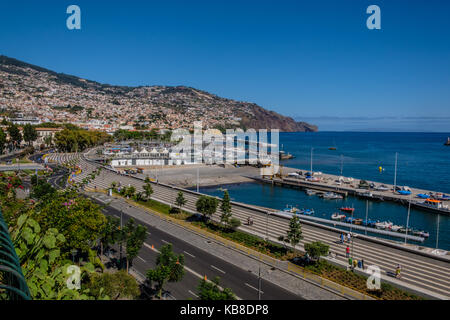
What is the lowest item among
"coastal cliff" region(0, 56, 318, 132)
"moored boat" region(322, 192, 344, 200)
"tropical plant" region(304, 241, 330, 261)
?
"moored boat" region(322, 192, 344, 200)

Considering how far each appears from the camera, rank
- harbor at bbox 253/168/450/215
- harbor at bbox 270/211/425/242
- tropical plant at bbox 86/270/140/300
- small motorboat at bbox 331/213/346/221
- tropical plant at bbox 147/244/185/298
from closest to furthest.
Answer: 1. tropical plant at bbox 86/270/140/300
2. tropical plant at bbox 147/244/185/298
3. harbor at bbox 270/211/425/242
4. small motorboat at bbox 331/213/346/221
5. harbor at bbox 253/168/450/215

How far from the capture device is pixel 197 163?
59.2 meters

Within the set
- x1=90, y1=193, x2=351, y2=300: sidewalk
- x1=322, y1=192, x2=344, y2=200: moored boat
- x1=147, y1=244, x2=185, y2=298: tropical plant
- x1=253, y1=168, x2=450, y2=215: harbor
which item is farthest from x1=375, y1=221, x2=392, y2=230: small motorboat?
x1=147, y1=244, x2=185, y2=298: tropical plant

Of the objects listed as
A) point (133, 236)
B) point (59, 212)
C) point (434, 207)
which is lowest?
point (434, 207)

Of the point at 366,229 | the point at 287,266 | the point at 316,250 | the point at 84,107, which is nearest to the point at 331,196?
the point at 366,229

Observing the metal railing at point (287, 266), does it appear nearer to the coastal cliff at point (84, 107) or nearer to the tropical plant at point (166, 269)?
the tropical plant at point (166, 269)

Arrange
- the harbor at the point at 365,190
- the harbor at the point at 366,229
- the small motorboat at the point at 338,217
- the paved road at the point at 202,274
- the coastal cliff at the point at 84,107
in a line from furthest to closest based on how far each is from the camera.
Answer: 1. the coastal cliff at the point at 84,107
2. the harbor at the point at 365,190
3. the small motorboat at the point at 338,217
4. the harbor at the point at 366,229
5. the paved road at the point at 202,274

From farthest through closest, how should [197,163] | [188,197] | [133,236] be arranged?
1. [197,163]
2. [188,197]
3. [133,236]

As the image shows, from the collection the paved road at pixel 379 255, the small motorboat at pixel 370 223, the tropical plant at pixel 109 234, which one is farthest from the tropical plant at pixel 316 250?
the small motorboat at pixel 370 223

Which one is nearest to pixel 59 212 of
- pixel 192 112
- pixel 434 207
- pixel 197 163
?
pixel 434 207

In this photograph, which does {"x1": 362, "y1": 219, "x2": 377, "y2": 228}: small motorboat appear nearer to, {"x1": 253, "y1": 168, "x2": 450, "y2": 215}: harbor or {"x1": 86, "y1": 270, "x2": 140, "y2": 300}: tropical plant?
{"x1": 253, "y1": 168, "x2": 450, "y2": 215}: harbor

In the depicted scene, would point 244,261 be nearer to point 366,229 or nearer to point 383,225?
point 366,229
